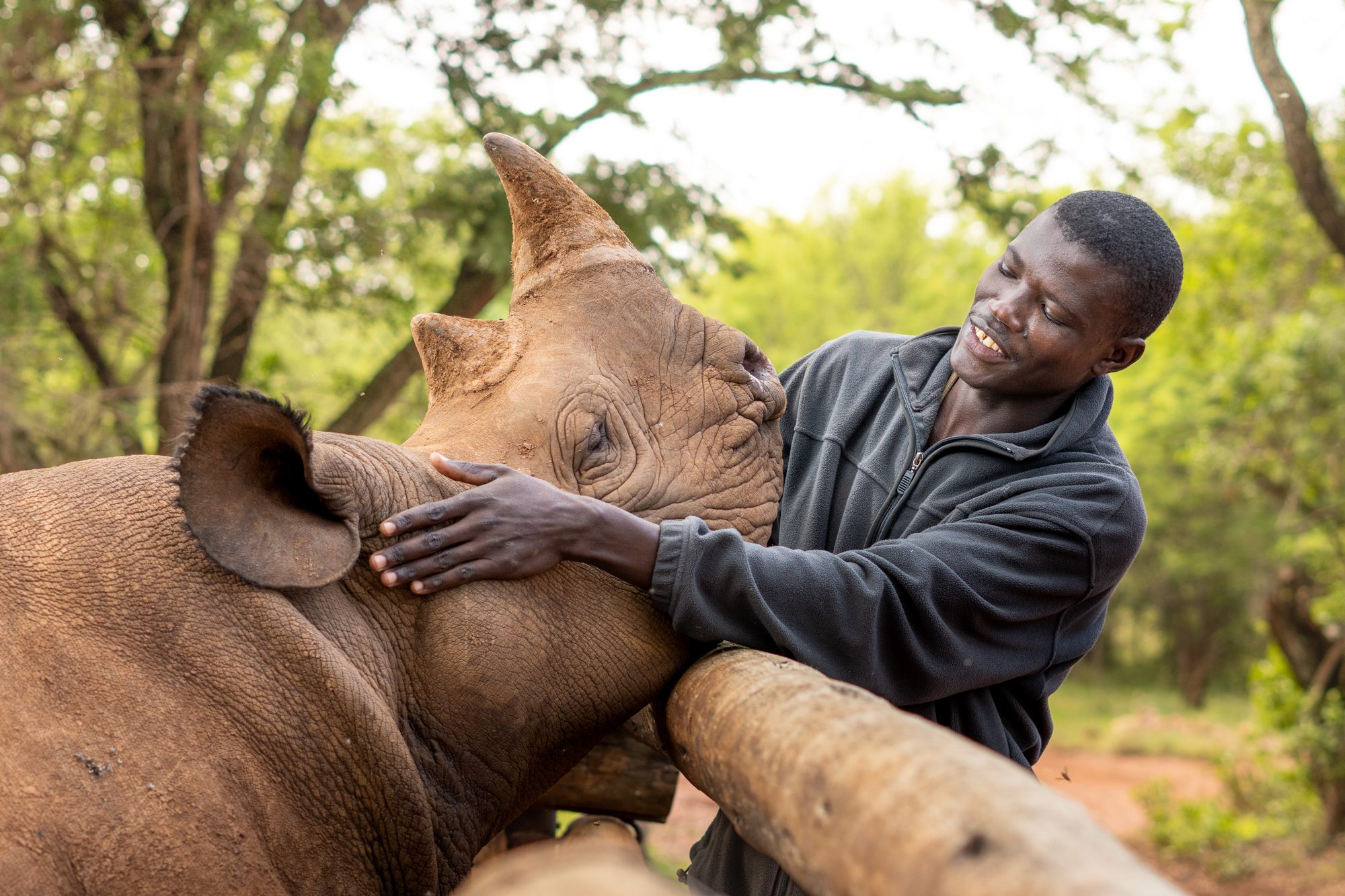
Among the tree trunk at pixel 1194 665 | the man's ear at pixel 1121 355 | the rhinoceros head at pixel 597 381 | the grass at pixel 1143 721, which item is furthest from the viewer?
the tree trunk at pixel 1194 665

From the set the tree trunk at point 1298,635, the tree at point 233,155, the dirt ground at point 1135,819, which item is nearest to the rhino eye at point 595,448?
the dirt ground at point 1135,819

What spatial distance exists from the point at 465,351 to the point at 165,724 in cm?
99

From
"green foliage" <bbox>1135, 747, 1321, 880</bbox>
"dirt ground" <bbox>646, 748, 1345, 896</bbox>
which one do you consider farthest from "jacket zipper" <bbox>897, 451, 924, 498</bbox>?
"green foliage" <bbox>1135, 747, 1321, 880</bbox>

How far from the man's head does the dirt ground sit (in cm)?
92

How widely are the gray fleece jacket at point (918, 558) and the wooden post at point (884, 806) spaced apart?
1.35 ft

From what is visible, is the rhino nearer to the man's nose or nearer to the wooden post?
the wooden post

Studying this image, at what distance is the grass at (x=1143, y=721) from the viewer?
70.2ft

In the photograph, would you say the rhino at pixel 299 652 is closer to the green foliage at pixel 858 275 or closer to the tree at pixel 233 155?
the tree at pixel 233 155

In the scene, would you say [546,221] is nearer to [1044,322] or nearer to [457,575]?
[457,575]

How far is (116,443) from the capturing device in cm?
700

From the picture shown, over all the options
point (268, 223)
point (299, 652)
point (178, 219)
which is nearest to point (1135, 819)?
point (268, 223)

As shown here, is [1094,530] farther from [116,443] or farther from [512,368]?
[116,443]

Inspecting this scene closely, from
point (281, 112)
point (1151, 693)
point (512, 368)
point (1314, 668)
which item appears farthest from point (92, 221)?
point (1151, 693)

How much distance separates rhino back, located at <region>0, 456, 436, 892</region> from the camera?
1.81m
